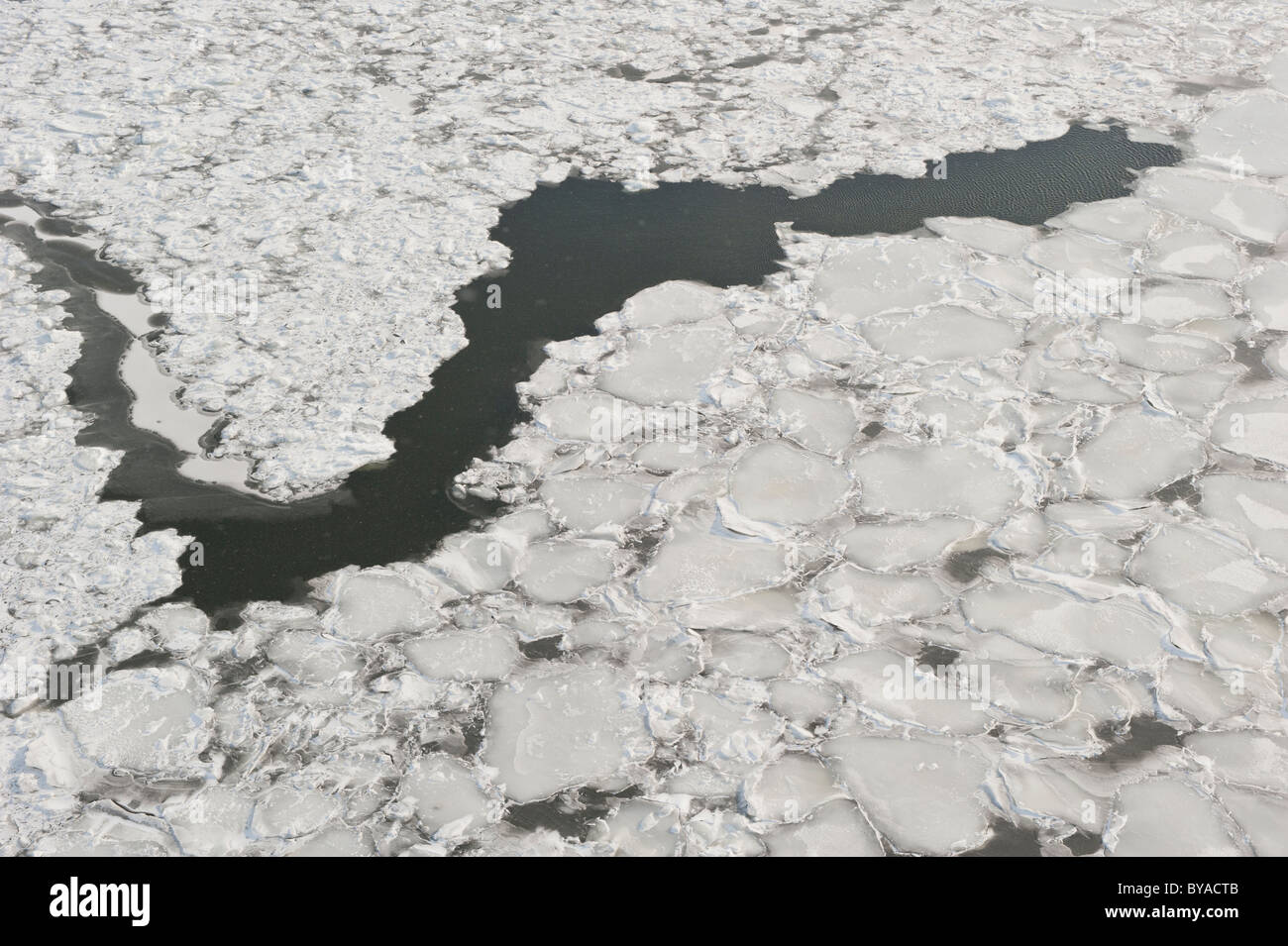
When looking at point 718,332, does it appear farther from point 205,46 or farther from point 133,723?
point 205,46

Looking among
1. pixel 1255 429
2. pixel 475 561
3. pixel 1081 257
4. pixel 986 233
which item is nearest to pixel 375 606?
pixel 475 561

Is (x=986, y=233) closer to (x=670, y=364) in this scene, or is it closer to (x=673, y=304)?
(x=673, y=304)

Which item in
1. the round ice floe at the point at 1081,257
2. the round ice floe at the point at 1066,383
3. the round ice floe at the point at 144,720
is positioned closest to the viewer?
the round ice floe at the point at 144,720

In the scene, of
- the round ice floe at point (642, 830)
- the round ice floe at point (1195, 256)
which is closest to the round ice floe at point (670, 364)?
the round ice floe at point (642, 830)

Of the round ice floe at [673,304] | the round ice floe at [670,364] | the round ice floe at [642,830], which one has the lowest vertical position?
the round ice floe at [642,830]

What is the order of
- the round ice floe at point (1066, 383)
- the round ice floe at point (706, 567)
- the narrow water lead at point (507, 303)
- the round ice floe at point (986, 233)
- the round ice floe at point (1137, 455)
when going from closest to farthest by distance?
the round ice floe at point (706, 567) < the narrow water lead at point (507, 303) < the round ice floe at point (1137, 455) < the round ice floe at point (1066, 383) < the round ice floe at point (986, 233)

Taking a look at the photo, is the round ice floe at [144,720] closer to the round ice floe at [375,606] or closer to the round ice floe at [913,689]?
the round ice floe at [375,606]
